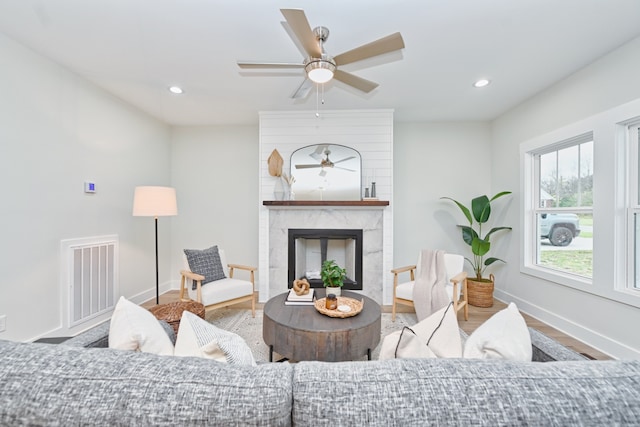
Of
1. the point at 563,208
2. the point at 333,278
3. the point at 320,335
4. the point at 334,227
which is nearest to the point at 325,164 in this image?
the point at 334,227

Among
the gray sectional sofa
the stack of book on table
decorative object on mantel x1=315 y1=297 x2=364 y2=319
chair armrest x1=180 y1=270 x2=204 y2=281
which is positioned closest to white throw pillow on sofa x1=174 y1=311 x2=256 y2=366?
the gray sectional sofa

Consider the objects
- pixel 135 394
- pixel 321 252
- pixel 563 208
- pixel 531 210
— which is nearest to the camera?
pixel 135 394

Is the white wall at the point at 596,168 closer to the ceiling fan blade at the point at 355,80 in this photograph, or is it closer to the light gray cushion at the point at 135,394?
the ceiling fan blade at the point at 355,80

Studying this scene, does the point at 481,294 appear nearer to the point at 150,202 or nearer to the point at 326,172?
the point at 326,172

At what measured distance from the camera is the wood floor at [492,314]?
7.70 feet

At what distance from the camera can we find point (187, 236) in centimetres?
421

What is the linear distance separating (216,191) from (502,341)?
13.2 feet

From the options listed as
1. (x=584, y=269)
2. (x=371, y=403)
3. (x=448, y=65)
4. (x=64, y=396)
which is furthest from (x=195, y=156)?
(x=584, y=269)

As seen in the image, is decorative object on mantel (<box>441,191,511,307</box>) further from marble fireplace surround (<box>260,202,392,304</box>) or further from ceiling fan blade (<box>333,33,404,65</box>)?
ceiling fan blade (<box>333,33,404,65</box>)

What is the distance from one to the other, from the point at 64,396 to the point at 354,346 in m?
1.46

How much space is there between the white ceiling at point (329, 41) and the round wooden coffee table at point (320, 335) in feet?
6.61

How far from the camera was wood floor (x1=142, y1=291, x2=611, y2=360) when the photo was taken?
2.35 m

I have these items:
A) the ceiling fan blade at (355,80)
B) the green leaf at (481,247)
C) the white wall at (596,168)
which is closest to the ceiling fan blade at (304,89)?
the ceiling fan blade at (355,80)

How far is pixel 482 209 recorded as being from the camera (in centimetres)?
354
